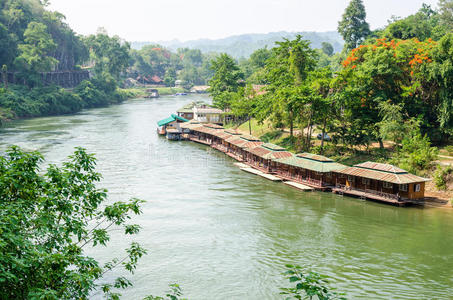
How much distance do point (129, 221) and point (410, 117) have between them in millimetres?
36266

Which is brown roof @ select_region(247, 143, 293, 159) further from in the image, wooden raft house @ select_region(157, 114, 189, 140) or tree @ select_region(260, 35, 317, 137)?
wooden raft house @ select_region(157, 114, 189, 140)

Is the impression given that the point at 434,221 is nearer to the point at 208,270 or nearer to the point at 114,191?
the point at 208,270

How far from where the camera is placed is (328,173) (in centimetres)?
4419

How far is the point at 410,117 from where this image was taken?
49.9 metres

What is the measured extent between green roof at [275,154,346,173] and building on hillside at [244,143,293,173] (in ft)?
5.18

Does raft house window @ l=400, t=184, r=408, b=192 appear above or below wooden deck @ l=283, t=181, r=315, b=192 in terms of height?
above

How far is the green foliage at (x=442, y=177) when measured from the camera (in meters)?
40.5

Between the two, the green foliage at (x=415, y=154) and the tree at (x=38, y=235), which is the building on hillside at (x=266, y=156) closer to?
the green foliage at (x=415, y=154)

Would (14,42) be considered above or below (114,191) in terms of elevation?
above

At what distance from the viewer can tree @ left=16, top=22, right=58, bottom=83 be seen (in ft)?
364

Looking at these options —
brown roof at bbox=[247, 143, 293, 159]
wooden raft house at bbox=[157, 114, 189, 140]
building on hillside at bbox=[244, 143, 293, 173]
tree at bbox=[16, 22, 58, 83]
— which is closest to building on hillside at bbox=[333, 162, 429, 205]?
brown roof at bbox=[247, 143, 293, 159]

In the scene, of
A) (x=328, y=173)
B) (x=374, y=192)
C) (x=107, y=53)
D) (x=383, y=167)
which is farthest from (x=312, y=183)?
(x=107, y=53)

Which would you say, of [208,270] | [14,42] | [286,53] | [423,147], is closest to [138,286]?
[208,270]

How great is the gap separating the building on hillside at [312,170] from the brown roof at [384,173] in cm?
230
